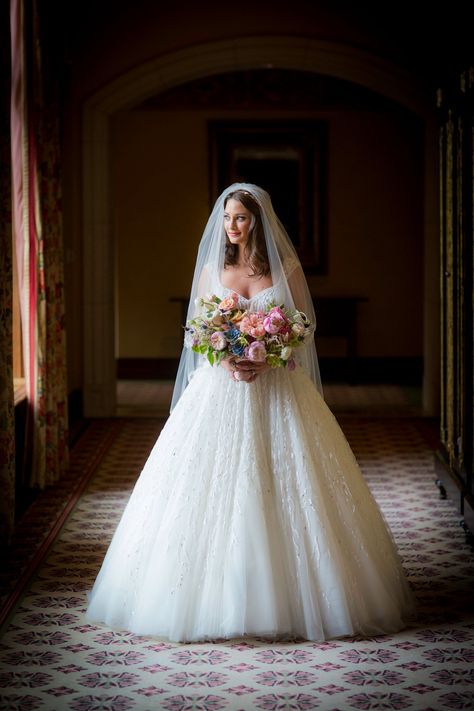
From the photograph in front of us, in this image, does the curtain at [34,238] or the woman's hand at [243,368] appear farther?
the curtain at [34,238]

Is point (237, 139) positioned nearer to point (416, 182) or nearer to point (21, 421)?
point (416, 182)

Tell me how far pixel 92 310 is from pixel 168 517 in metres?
5.50

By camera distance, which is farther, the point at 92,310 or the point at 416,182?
the point at 416,182

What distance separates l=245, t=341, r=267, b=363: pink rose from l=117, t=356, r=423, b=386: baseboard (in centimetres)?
804

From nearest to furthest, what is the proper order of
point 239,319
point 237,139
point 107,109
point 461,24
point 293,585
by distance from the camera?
point 293,585, point 239,319, point 461,24, point 107,109, point 237,139

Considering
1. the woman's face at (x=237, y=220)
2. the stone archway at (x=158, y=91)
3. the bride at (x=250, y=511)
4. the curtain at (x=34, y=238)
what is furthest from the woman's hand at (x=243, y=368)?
the stone archway at (x=158, y=91)

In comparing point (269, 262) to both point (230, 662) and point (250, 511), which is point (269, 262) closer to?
point (250, 511)

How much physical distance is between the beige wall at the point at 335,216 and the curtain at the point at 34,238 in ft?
16.4

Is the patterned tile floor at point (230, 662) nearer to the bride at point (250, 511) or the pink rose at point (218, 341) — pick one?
the bride at point (250, 511)

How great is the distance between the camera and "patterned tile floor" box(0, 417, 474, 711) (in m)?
3.67

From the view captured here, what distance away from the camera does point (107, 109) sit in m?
9.47

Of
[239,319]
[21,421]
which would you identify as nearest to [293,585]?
[239,319]

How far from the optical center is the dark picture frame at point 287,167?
12156mm
